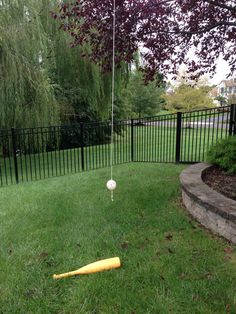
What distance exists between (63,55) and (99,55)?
18.3ft

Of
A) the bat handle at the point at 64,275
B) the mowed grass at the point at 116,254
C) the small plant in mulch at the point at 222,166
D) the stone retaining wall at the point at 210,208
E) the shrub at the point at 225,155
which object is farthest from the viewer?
the shrub at the point at 225,155

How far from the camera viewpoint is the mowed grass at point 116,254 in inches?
76.2

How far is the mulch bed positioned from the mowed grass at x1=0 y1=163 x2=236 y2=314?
1.63ft

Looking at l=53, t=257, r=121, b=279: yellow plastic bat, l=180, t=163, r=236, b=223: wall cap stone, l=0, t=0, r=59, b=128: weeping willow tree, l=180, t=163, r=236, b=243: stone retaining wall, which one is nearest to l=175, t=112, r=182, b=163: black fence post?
l=180, t=163, r=236, b=223: wall cap stone

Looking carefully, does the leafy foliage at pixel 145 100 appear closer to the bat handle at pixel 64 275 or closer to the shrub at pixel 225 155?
the shrub at pixel 225 155

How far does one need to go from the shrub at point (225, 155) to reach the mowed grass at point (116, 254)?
88 cm

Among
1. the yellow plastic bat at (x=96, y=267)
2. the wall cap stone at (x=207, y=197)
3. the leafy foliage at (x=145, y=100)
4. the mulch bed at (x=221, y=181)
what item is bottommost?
the yellow plastic bat at (x=96, y=267)

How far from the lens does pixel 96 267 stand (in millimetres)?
2314

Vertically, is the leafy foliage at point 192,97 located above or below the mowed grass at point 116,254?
above

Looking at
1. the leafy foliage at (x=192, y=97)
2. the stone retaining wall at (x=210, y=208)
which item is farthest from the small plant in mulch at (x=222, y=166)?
the leafy foliage at (x=192, y=97)

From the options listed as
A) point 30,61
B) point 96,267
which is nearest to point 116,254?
point 96,267

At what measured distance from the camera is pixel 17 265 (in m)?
2.45

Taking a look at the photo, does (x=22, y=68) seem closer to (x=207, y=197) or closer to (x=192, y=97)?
(x=207, y=197)

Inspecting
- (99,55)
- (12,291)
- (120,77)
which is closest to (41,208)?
(12,291)
